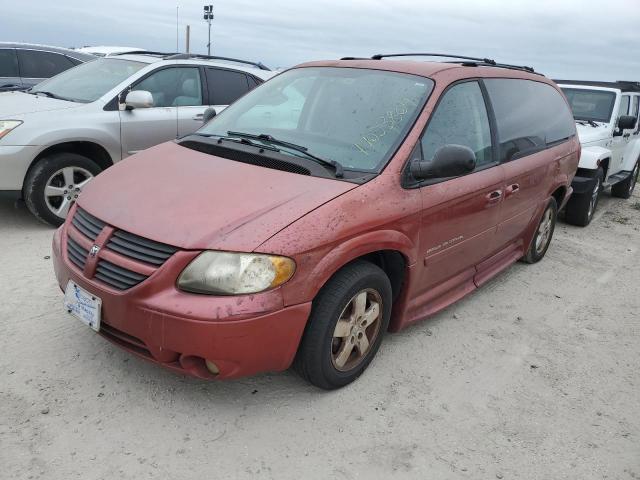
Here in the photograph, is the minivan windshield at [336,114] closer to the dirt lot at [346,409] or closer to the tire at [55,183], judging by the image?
the dirt lot at [346,409]

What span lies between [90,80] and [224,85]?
1467mm

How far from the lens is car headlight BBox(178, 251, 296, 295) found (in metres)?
2.47

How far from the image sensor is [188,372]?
260 cm

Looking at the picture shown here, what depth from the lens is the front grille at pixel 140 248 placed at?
253cm

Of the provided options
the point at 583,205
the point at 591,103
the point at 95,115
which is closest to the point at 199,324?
the point at 95,115

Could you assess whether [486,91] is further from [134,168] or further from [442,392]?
[134,168]

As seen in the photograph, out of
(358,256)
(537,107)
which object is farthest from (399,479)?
(537,107)

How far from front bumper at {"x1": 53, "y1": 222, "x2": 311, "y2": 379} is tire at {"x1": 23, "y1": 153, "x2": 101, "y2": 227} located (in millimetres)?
2865

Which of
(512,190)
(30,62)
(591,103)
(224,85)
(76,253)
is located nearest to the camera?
(76,253)

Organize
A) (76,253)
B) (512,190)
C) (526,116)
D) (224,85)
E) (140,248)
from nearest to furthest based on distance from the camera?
(140,248)
(76,253)
(512,190)
(526,116)
(224,85)

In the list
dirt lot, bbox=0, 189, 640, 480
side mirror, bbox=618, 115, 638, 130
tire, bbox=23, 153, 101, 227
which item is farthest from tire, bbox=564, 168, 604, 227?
tire, bbox=23, 153, 101, 227

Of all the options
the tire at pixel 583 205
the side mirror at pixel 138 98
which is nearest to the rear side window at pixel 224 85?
the side mirror at pixel 138 98

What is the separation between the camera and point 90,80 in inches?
235

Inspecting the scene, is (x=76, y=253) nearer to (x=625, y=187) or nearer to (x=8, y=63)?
(x=8, y=63)
